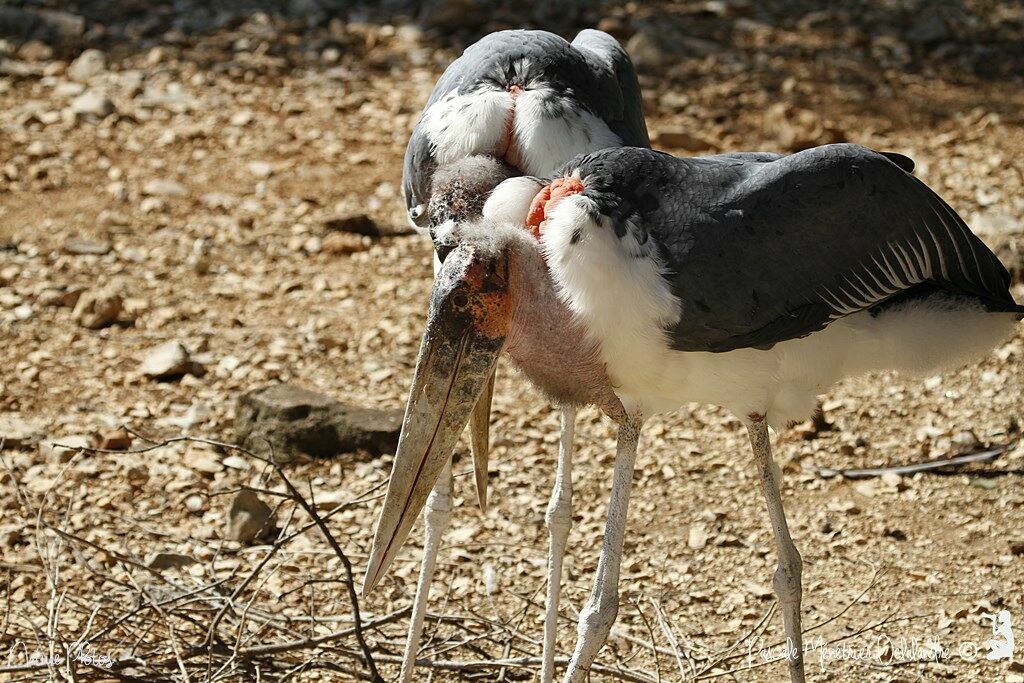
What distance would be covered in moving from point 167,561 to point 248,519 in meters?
0.26

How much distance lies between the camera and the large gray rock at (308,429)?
13.7 ft

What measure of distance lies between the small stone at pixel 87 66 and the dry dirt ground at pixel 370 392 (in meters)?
0.03

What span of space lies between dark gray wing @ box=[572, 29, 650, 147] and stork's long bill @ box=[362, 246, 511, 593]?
73cm

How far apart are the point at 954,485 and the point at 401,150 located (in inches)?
127

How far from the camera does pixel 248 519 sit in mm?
3840

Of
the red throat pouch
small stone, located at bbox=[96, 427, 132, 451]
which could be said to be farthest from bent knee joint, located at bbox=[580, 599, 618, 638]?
small stone, located at bbox=[96, 427, 132, 451]

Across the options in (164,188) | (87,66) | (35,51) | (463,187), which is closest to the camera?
(463,187)

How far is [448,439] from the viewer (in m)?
2.70

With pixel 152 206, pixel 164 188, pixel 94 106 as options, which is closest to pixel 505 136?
pixel 152 206

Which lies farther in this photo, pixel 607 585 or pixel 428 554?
pixel 428 554

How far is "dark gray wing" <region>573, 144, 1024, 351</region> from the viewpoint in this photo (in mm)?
2648

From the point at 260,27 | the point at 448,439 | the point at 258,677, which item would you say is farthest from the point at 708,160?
the point at 260,27

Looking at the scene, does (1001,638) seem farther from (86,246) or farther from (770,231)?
(86,246)

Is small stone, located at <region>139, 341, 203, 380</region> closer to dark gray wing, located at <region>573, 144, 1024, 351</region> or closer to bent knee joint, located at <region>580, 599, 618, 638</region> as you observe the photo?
bent knee joint, located at <region>580, 599, 618, 638</region>
